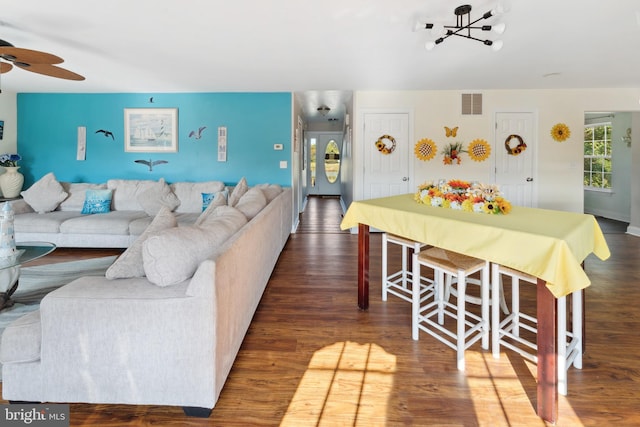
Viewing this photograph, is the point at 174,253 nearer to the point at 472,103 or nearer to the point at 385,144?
the point at 385,144

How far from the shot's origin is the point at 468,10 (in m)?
2.38

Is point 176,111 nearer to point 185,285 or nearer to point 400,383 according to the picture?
point 185,285

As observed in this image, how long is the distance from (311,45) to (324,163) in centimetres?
754

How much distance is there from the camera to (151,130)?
5113 millimetres

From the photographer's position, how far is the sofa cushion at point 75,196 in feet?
14.3

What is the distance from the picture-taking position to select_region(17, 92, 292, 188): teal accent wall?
5082 mm

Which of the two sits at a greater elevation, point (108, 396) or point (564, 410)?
point (108, 396)

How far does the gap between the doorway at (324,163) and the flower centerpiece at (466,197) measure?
27.3 ft

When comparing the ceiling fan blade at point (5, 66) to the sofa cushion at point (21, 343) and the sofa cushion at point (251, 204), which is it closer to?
the sofa cushion at point (251, 204)

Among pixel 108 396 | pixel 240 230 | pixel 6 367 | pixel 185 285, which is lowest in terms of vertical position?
pixel 108 396

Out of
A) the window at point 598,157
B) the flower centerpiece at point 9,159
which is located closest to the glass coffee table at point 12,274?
the flower centerpiece at point 9,159

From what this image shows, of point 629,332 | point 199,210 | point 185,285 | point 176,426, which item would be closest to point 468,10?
point 629,332

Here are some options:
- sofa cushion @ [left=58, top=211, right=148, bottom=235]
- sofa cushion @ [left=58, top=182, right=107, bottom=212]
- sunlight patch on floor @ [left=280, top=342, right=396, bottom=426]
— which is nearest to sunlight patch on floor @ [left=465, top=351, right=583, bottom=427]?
sunlight patch on floor @ [left=280, top=342, right=396, bottom=426]

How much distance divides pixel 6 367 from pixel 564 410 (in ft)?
8.10
